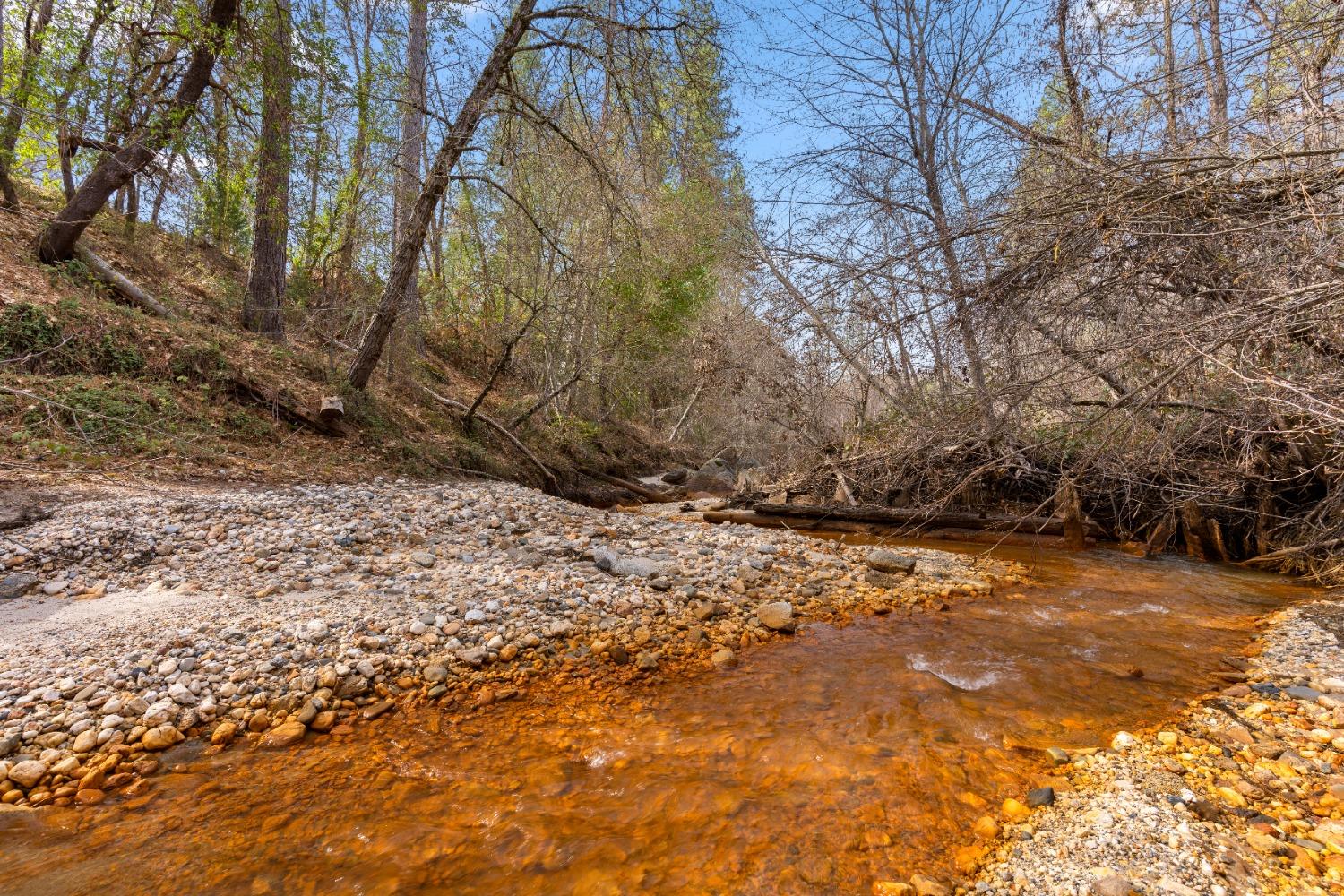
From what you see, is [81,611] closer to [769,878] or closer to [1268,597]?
[769,878]

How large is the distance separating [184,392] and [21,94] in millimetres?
3720

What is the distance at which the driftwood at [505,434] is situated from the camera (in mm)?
11164

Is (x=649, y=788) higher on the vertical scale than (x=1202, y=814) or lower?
lower

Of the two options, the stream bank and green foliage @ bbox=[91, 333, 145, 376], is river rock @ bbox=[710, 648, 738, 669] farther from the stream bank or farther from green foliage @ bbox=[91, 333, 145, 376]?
green foliage @ bbox=[91, 333, 145, 376]

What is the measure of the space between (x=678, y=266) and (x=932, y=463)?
37.7 feet

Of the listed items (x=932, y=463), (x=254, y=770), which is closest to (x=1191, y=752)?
(x=254, y=770)

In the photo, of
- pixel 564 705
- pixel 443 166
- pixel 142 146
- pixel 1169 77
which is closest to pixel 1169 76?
pixel 1169 77

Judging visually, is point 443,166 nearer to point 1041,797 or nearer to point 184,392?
point 184,392

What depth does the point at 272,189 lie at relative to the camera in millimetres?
9172

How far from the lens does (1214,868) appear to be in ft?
6.55

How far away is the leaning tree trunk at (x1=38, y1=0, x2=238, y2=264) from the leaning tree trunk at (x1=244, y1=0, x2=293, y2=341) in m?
0.53

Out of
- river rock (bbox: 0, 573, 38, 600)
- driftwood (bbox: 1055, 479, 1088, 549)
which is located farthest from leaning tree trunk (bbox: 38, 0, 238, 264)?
driftwood (bbox: 1055, 479, 1088, 549)

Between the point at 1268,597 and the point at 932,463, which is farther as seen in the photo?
the point at 932,463

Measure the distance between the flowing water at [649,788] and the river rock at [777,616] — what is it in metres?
0.47
